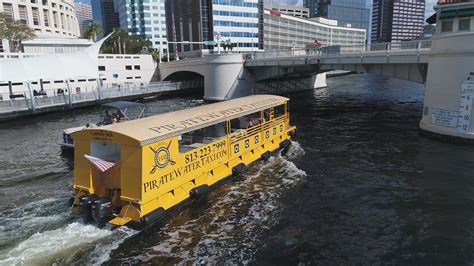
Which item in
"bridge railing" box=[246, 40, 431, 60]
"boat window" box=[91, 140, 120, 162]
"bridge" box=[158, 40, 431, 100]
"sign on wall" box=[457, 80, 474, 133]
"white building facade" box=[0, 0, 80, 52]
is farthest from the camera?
"white building facade" box=[0, 0, 80, 52]

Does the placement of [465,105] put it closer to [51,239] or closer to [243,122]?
[243,122]

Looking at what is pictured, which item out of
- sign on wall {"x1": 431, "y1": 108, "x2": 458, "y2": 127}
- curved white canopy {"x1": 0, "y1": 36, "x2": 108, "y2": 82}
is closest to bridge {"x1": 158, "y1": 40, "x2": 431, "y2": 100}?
sign on wall {"x1": 431, "y1": 108, "x2": 458, "y2": 127}

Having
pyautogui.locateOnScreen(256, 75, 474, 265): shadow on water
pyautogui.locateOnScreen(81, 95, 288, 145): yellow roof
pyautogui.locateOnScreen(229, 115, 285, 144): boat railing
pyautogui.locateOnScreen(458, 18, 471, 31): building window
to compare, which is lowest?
pyautogui.locateOnScreen(256, 75, 474, 265): shadow on water

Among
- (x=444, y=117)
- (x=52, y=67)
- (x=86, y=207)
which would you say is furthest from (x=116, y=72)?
(x=86, y=207)

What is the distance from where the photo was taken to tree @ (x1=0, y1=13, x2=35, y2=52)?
249ft

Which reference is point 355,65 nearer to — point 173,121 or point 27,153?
point 173,121

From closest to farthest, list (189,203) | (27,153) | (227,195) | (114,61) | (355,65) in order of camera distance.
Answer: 1. (189,203)
2. (227,195)
3. (27,153)
4. (355,65)
5. (114,61)

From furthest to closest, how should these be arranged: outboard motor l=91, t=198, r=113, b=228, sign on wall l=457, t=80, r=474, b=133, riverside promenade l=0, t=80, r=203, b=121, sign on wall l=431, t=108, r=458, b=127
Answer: riverside promenade l=0, t=80, r=203, b=121
sign on wall l=431, t=108, r=458, b=127
sign on wall l=457, t=80, r=474, b=133
outboard motor l=91, t=198, r=113, b=228

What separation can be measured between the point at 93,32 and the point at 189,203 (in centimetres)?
9275

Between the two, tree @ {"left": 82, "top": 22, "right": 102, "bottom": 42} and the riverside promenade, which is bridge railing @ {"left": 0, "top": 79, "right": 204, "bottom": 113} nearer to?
the riverside promenade

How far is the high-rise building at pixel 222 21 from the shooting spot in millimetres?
119562

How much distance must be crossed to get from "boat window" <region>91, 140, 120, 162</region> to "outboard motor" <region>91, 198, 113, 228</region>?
206cm

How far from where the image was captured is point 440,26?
26922mm

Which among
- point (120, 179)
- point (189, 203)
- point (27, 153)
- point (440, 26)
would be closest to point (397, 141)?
point (440, 26)
